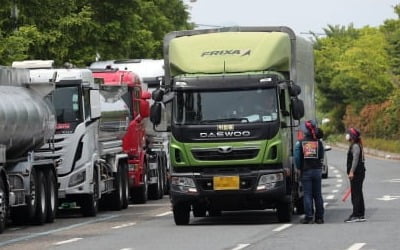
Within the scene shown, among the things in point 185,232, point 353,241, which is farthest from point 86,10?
point 353,241

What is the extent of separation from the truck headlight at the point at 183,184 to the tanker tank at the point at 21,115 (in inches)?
124

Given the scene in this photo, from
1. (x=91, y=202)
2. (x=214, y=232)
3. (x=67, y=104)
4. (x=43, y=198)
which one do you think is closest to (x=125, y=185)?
(x=91, y=202)

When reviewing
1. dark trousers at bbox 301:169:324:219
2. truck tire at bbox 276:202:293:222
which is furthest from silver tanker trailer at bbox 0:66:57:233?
dark trousers at bbox 301:169:324:219

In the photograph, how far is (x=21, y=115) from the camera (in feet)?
76.6

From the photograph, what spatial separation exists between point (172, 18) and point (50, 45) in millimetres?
30698

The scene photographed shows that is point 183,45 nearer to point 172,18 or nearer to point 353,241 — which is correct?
point 353,241

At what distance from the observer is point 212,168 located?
22.1 metres

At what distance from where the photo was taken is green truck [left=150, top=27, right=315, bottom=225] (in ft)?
71.9

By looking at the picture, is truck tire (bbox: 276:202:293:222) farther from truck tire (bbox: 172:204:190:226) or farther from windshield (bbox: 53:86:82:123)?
windshield (bbox: 53:86:82:123)

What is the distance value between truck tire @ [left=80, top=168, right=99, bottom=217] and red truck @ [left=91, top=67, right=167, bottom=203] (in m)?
3.96

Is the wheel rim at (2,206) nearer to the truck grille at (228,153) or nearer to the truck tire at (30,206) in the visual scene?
the truck tire at (30,206)

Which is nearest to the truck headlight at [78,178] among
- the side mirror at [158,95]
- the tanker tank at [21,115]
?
the tanker tank at [21,115]

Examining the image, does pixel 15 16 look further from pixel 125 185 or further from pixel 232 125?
pixel 232 125

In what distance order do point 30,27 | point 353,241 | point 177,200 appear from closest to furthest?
point 353,241 < point 177,200 < point 30,27
